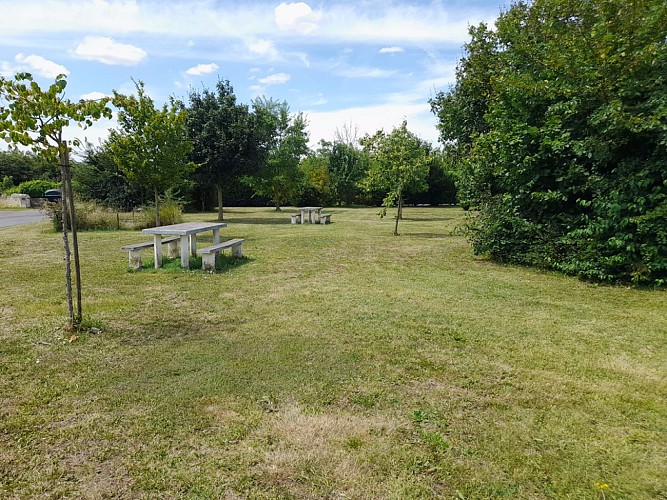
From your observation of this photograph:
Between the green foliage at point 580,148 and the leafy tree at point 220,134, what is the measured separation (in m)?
14.0

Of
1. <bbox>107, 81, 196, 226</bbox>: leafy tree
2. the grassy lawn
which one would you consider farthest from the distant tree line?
the grassy lawn

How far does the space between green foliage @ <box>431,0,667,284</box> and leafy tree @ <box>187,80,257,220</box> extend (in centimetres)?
1402

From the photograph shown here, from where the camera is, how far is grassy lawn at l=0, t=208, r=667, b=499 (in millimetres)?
2434

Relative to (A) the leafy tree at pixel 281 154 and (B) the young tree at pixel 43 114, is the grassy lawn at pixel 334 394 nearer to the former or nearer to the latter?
(B) the young tree at pixel 43 114

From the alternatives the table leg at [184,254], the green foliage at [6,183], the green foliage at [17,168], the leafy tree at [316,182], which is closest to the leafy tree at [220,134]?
the table leg at [184,254]

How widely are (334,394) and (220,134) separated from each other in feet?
64.9

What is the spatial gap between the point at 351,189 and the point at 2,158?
38.5 metres

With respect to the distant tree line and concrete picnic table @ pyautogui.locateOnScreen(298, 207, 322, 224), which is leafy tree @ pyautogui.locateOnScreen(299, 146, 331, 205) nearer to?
the distant tree line

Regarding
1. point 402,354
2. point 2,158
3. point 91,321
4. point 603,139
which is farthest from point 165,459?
point 2,158

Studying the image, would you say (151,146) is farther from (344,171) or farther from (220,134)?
(344,171)

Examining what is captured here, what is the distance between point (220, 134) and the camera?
21.2m

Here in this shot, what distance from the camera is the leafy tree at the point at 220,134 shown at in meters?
21.2

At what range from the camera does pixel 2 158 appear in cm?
4750

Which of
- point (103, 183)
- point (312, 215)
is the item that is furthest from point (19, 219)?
point (312, 215)
